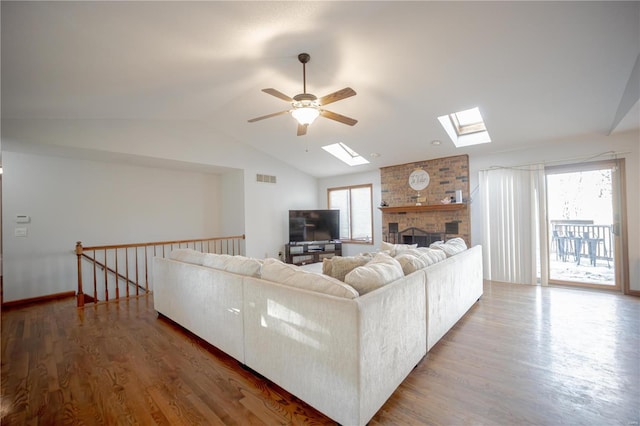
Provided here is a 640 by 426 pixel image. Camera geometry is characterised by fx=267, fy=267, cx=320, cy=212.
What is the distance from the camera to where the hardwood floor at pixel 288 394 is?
171cm

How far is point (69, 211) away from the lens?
4.57m

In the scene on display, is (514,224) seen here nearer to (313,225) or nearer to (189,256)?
(313,225)

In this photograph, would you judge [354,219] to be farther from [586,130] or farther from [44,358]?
[44,358]

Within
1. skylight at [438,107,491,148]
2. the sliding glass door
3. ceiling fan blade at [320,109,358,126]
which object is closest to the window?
skylight at [438,107,491,148]

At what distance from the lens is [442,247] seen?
3359mm

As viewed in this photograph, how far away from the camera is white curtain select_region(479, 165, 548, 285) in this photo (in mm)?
4699

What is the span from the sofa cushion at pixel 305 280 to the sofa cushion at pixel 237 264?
0.51 feet

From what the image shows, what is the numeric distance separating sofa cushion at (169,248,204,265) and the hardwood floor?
798mm

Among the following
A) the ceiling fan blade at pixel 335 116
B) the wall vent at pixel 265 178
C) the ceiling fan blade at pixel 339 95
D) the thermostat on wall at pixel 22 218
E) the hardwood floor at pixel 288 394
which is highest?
the ceiling fan blade at pixel 339 95

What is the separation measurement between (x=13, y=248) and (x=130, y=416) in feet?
14.2

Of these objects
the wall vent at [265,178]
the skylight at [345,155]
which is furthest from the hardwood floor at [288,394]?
the skylight at [345,155]

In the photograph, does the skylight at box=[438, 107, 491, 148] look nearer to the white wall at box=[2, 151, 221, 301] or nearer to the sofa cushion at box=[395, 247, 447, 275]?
the sofa cushion at box=[395, 247, 447, 275]

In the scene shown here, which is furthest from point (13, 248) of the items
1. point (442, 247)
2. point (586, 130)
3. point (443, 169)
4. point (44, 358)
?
point (586, 130)

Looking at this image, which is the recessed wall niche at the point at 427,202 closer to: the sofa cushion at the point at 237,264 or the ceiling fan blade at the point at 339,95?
the ceiling fan blade at the point at 339,95
